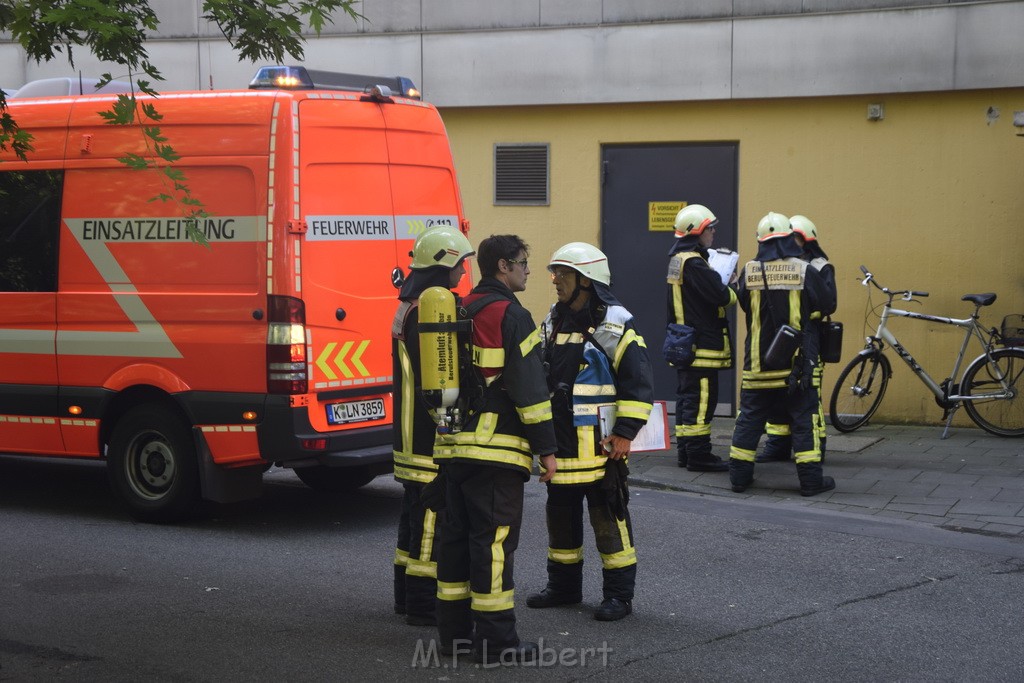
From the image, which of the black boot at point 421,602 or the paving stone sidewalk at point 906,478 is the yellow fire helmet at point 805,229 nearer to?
the paving stone sidewalk at point 906,478

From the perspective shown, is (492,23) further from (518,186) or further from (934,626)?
(934,626)

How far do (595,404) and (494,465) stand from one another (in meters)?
0.76

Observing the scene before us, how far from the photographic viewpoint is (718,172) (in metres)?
12.6

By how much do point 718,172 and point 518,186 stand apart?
81.2 inches

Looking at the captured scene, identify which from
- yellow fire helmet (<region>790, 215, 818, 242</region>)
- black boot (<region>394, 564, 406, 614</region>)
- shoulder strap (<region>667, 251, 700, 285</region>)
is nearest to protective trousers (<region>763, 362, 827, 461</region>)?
yellow fire helmet (<region>790, 215, 818, 242</region>)

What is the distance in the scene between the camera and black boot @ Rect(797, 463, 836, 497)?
9086 mm

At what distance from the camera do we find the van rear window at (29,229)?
8.45 meters

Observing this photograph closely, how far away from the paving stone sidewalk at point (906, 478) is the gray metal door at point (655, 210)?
4.89ft

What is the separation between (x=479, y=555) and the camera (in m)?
5.48

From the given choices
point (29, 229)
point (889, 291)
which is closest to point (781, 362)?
point (889, 291)

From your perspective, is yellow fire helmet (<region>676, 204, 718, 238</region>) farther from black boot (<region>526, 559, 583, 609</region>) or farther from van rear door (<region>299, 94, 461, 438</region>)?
black boot (<region>526, 559, 583, 609</region>)

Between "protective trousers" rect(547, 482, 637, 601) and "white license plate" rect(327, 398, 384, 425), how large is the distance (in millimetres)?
2007

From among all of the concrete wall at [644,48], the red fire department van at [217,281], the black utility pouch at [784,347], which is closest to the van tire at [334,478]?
the red fire department van at [217,281]

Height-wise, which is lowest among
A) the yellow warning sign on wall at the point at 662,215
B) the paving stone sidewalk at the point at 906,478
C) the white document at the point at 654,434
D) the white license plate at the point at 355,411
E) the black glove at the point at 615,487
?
the paving stone sidewalk at the point at 906,478
